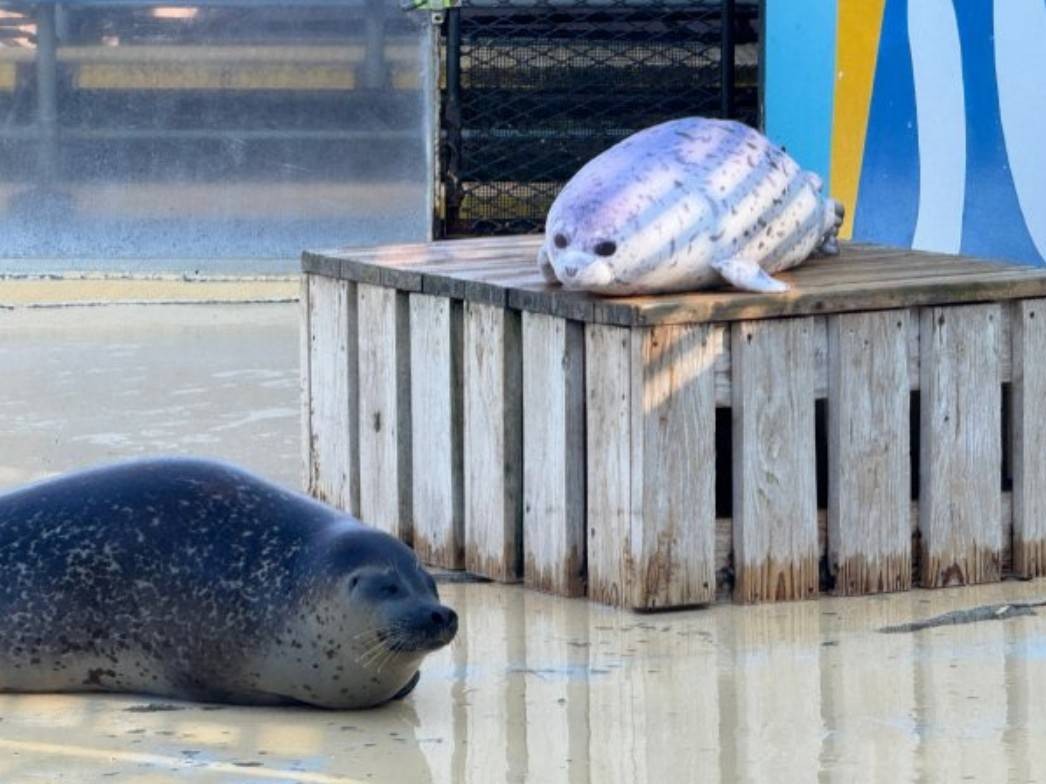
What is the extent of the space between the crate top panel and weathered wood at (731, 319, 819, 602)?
0.25 ft

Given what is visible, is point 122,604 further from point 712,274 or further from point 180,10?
point 180,10

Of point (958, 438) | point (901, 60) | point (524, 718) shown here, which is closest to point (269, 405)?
point (901, 60)

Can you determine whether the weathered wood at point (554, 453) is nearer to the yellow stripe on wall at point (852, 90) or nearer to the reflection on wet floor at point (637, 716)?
the reflection on wet floor at point (637, 716)

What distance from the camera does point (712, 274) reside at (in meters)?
5.20

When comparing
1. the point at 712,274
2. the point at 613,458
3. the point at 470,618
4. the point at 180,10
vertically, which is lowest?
the point at 470,618

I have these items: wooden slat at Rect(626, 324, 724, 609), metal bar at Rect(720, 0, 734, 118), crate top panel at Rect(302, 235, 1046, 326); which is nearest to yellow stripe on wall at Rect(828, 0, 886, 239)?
metal bar at Rect(720, 0, 734, 118)

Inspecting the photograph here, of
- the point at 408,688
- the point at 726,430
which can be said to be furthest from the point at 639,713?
the point at 726,430

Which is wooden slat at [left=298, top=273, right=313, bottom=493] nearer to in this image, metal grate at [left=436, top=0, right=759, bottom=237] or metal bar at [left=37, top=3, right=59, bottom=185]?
metal grate at [left=436, top=0, right=759, bottom=237]

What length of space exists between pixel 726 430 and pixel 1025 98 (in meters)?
2.20

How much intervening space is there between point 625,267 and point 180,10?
5.87 metres

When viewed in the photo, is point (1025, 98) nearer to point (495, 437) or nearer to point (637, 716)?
point (495, 437)

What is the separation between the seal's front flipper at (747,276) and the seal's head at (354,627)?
45.1 inches

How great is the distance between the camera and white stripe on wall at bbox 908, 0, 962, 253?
728 cm

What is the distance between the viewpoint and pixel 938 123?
7363mm
